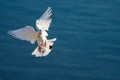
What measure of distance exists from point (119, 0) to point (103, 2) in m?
0.18

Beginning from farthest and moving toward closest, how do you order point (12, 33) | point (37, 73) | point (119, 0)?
point (119, 0), point (37, 73), point (12, 33)

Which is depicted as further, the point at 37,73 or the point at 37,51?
the point at 37,73

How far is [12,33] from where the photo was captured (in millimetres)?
2658

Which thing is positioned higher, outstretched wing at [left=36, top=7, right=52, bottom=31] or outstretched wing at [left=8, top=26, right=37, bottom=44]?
outstretched wing at [left=36, top=7, right=52, bottom=31]

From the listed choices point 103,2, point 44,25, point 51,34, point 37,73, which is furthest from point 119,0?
point 44,25

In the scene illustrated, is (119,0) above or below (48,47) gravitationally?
above

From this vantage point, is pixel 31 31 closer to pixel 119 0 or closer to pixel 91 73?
pixel 91 73

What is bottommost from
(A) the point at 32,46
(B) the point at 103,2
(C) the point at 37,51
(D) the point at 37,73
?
(C) the point at 37,51

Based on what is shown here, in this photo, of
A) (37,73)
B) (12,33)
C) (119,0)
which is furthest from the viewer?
(119,0)

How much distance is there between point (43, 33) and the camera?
2.75 metres

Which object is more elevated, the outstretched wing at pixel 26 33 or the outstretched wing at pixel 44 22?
the outstretched wing at pixel 44 22

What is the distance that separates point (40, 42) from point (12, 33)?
200 millimetres

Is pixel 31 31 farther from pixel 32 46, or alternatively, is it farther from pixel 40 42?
pixel 32 46

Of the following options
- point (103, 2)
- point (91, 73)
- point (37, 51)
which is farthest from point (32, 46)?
point (37, 51)
